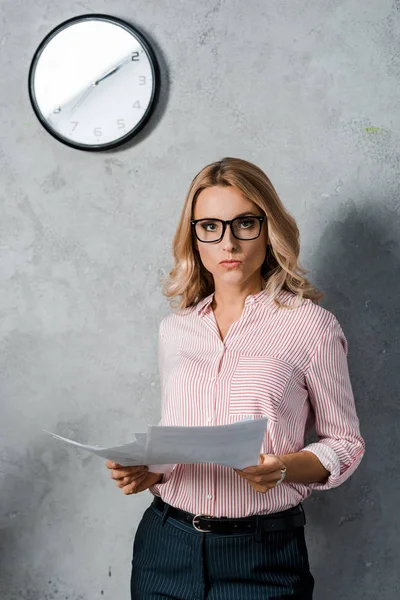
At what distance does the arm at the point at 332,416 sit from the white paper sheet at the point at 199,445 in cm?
26

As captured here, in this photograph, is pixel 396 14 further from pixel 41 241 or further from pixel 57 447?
pixel 57 447

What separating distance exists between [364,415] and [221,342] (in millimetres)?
593

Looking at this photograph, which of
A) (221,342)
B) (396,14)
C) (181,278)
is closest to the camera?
(221,342)

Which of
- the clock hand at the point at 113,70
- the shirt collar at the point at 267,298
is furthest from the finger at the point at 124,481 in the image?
the clock hand at the point at 113,70

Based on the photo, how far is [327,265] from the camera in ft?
6.79

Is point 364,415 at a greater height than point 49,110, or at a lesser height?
lesser

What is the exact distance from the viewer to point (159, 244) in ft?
6.91

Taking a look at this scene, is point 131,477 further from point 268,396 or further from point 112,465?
point 268,396

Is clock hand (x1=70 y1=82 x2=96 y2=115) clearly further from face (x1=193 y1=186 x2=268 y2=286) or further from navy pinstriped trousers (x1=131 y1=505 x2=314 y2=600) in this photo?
navy pinstriped trousers (x1=131 y1=505 x2=314 y2=600)

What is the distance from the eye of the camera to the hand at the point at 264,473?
142 cm

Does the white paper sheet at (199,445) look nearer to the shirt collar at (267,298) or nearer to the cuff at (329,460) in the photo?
the cuff at (329,460)

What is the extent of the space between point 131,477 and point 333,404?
46cm

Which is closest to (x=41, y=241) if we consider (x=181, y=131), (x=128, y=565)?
(x=181, y=131)

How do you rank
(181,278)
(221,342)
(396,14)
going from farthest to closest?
(396,14)
(181,278)
(221,342)
